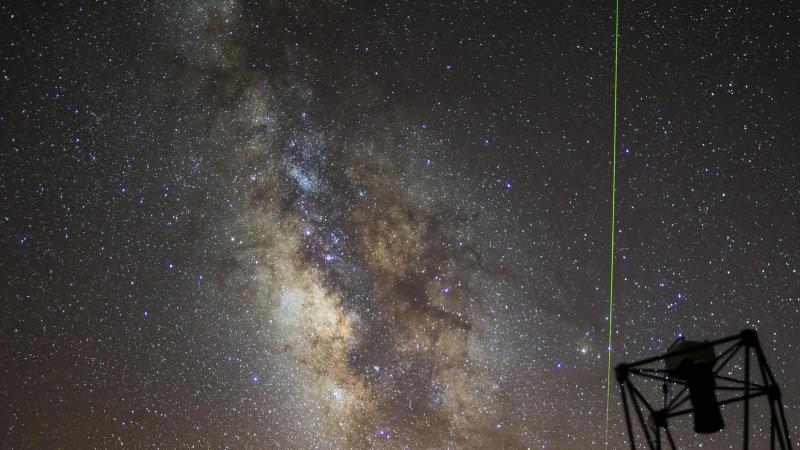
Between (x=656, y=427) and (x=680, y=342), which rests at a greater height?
(x=680, y=342)

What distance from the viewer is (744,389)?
576cm

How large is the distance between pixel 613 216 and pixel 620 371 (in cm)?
656

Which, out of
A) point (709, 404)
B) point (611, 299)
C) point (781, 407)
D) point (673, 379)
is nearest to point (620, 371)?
point (673, 379)

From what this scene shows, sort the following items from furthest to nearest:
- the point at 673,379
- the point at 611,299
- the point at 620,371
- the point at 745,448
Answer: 1. the point at 611,299
2. the point at 620,371
3. the point at 673,379
4. the point at 745,448

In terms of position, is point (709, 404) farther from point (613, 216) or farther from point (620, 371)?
point (613, 216)

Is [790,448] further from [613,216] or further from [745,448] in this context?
[613,216]

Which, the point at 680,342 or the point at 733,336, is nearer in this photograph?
the point at 733,336

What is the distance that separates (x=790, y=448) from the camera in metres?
5.48

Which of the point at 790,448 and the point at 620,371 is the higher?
the point at 620,371

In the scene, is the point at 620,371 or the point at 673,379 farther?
the point at 620,371

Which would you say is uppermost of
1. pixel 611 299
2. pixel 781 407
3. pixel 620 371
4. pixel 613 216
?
pixel 613 216

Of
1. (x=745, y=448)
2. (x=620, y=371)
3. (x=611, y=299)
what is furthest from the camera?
(x=611, y=299)

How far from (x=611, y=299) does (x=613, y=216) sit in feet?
5.39

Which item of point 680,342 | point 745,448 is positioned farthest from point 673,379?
point 745,448
